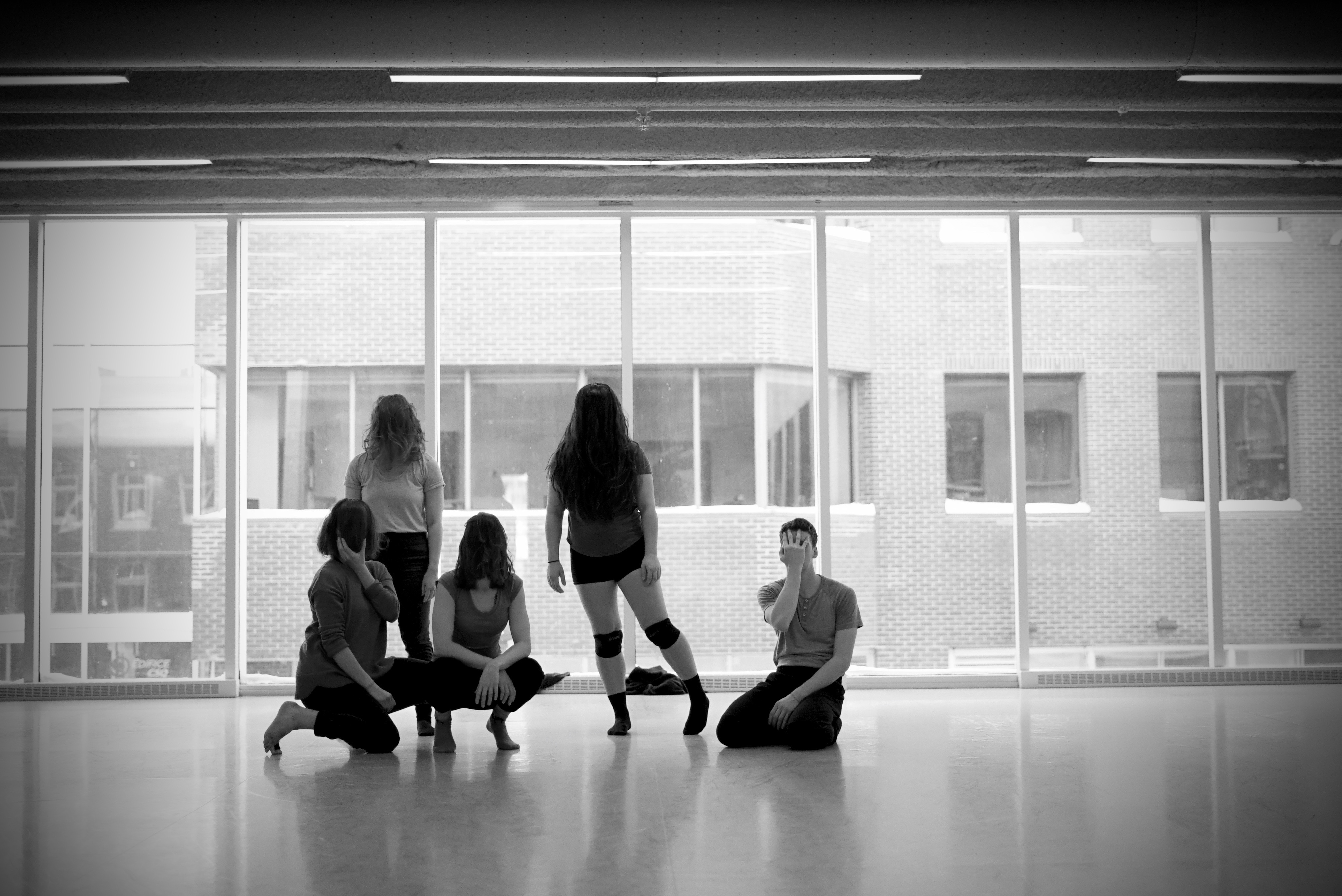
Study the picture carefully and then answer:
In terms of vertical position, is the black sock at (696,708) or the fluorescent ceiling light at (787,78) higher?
the fluorescent ceiling light at (787,78)

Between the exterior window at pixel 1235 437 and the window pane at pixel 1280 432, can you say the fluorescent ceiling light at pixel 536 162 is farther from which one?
the window pane at pixel 1280 432

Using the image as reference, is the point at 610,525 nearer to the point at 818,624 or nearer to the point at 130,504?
the point at 818,624

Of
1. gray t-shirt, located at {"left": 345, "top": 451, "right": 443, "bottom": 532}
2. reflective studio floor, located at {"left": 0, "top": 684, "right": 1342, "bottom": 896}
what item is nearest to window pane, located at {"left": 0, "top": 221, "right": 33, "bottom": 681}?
reflective studio floor, located at {"left": 0, "top": 684, "right": 1342, "bottom": 896}

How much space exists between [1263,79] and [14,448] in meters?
7.05

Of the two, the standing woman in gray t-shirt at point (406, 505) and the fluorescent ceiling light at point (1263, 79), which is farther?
the standing woman in gray t-shirt at point (406, 505)

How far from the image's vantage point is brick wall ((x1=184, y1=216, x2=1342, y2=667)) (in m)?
6.98

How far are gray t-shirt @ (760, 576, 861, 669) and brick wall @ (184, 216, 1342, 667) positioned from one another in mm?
2255

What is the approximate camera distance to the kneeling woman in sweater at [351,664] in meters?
4.30

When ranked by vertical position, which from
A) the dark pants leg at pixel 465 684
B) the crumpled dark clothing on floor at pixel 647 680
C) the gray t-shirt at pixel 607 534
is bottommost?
the crumpled dark clothing on floor at pixel 647 680

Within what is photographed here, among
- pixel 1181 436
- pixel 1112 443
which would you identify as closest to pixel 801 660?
pixel 1112 443

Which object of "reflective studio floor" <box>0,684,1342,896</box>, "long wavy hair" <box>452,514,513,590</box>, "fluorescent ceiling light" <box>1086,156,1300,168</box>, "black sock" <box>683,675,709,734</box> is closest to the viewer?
"reflective studio floor" <box>0,684,1342,896</box>

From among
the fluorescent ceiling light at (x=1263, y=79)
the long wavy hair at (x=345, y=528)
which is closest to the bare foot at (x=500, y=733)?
the long wavy hair at (x=345, y=528)

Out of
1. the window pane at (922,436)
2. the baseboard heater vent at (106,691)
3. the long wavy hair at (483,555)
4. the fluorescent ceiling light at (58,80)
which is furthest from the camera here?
the window pane at (922,436)

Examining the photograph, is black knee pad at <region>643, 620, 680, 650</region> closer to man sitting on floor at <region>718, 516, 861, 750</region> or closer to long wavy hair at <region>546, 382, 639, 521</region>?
man sitting on floor at <region>718, 516, 861, 750</region>
